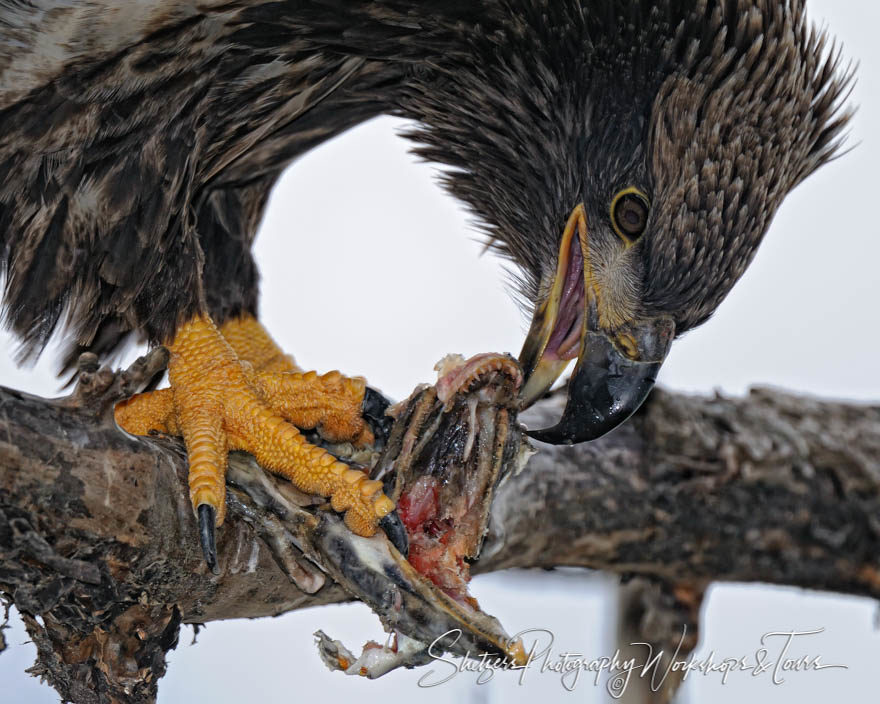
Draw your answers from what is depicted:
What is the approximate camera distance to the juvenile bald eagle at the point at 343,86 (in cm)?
224

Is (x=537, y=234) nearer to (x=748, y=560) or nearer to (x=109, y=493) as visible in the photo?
(x=748, y=560)

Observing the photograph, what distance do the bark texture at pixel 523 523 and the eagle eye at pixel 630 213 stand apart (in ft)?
2.29

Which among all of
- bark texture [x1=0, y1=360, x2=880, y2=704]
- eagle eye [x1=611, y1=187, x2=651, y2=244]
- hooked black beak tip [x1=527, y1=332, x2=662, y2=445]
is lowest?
bark texture [x1=0, y1=360, x2=880, y2=704]

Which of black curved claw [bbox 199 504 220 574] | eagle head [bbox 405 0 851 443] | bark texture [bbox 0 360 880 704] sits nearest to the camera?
bark texture [bbox 0 360 880 704]

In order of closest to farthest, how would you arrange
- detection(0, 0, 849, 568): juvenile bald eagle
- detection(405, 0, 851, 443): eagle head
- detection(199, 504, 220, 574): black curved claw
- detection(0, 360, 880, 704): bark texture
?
1. detection(0, 360, 880, 704): bark texture
2. detection(199, 504, 220, 574): black curved claw
3. detection(0, 0, 849, 568): juvenile bald eagle
4. detection(405, 0, 851, 443): eagle head

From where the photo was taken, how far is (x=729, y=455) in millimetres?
3002

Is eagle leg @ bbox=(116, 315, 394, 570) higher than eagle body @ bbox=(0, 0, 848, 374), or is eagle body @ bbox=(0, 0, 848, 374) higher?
eagle body @ bbox=(0, 0, 848, 374)

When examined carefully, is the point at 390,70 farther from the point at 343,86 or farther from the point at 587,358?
the point at 587,358

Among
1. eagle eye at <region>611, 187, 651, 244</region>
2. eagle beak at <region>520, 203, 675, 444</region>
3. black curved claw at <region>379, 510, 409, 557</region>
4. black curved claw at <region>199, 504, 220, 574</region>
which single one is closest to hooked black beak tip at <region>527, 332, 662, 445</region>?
eagle beak at <region>520, 203, 675, 444</region>

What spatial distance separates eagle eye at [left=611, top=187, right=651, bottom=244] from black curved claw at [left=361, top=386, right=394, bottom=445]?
0.75 meters

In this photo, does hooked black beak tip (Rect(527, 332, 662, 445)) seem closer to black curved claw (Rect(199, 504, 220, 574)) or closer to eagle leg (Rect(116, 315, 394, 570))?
eagle leg (Rect(116, 315, 394, 570))

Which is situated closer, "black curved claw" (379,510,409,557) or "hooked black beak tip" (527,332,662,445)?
"black curved claw" (379,510,409,557)

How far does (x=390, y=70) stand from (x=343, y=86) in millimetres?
145

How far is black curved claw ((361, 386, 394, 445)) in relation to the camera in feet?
7.72
